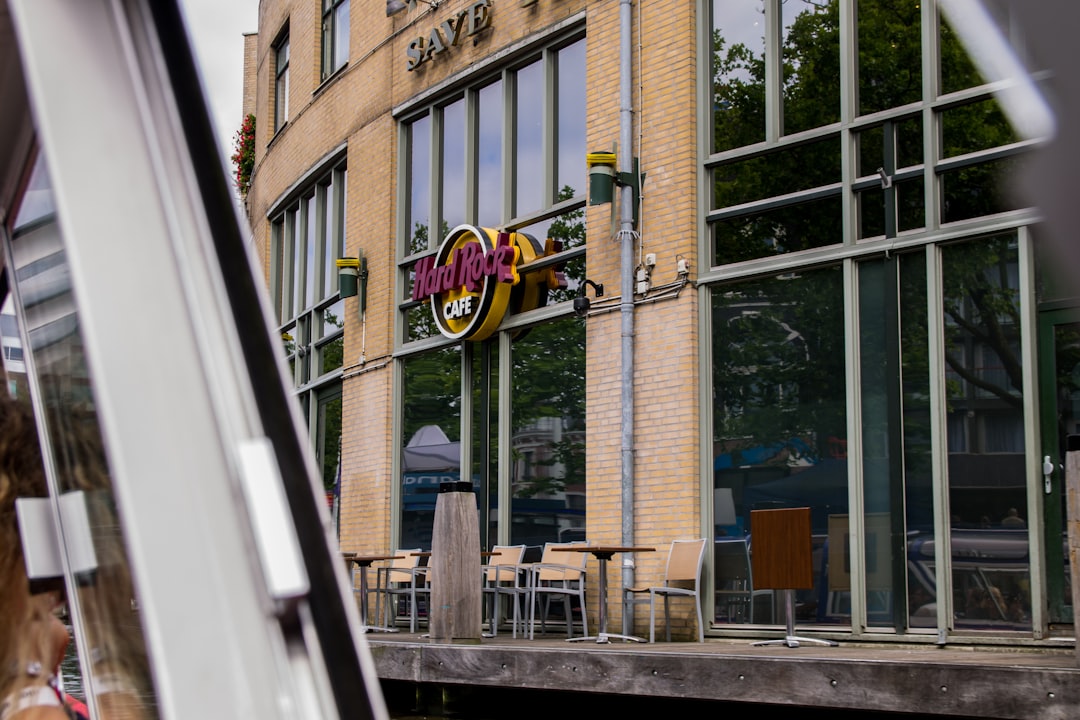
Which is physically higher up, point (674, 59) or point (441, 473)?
point (674, 59)

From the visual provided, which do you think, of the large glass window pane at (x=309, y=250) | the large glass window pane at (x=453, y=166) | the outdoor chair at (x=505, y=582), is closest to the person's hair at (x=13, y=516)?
the outdoor chair at (x=505, y=582)

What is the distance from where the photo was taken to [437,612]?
9859mm

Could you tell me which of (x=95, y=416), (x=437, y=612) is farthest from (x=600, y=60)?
(x=95, y=416)

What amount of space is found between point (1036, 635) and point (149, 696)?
7851 mm

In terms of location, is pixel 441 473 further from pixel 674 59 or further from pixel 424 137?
pixel 674 59

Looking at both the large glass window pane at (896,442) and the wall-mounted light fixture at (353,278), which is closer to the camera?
the large glass window pane at (896,442)

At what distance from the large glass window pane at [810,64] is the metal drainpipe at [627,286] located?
5.09 ft

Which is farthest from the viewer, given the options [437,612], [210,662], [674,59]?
[674,59]

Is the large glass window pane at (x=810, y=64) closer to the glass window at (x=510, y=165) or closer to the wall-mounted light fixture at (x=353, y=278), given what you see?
the glass window at (x=510, y=165)

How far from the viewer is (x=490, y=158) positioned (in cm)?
1320

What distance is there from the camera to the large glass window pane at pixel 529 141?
12531 millimetres

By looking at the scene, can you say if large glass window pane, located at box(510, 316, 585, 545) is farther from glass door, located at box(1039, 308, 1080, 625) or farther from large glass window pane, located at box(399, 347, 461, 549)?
glass door, located at box(1039, 308, 1080, 625)

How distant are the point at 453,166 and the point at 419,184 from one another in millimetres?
672

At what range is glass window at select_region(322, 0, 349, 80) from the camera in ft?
54.5
